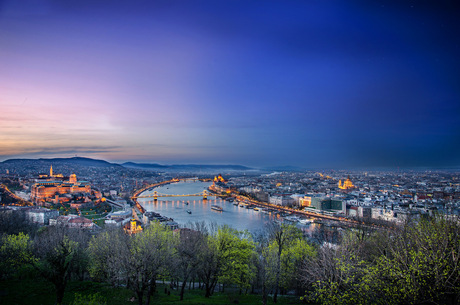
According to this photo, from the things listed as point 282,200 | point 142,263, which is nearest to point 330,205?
point 282,200

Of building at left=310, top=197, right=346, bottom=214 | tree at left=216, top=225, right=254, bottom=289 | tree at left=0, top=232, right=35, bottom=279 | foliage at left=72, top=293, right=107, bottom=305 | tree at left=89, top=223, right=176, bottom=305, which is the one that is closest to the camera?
foliage at left=72, top=293, right=107, bottom=305

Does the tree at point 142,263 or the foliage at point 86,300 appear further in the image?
the tree at point 142,263

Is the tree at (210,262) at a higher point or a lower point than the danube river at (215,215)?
higher

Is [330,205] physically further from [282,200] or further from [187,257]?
[187,257]

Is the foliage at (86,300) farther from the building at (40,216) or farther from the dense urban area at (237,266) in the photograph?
the building at (40,216)

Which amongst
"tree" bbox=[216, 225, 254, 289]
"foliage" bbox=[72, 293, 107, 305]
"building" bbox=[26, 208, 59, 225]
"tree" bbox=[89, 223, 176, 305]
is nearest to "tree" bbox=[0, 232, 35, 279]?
"tree" bbox=[89, 223, 176, 305]

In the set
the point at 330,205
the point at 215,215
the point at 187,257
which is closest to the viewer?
the point at 187,257

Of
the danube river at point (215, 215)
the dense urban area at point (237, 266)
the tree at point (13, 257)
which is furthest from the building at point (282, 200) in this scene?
the tree at point (13, 257)

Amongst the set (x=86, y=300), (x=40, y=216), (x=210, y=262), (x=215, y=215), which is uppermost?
(x=86, y=300)

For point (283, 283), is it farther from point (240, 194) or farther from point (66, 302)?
point (240, 194)

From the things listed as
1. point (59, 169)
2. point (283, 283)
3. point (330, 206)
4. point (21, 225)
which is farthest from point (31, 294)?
point (59, 169)

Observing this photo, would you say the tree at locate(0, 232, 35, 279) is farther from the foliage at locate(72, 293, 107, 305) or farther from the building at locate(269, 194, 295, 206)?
the building at locate(269, 194, 295, 206)
